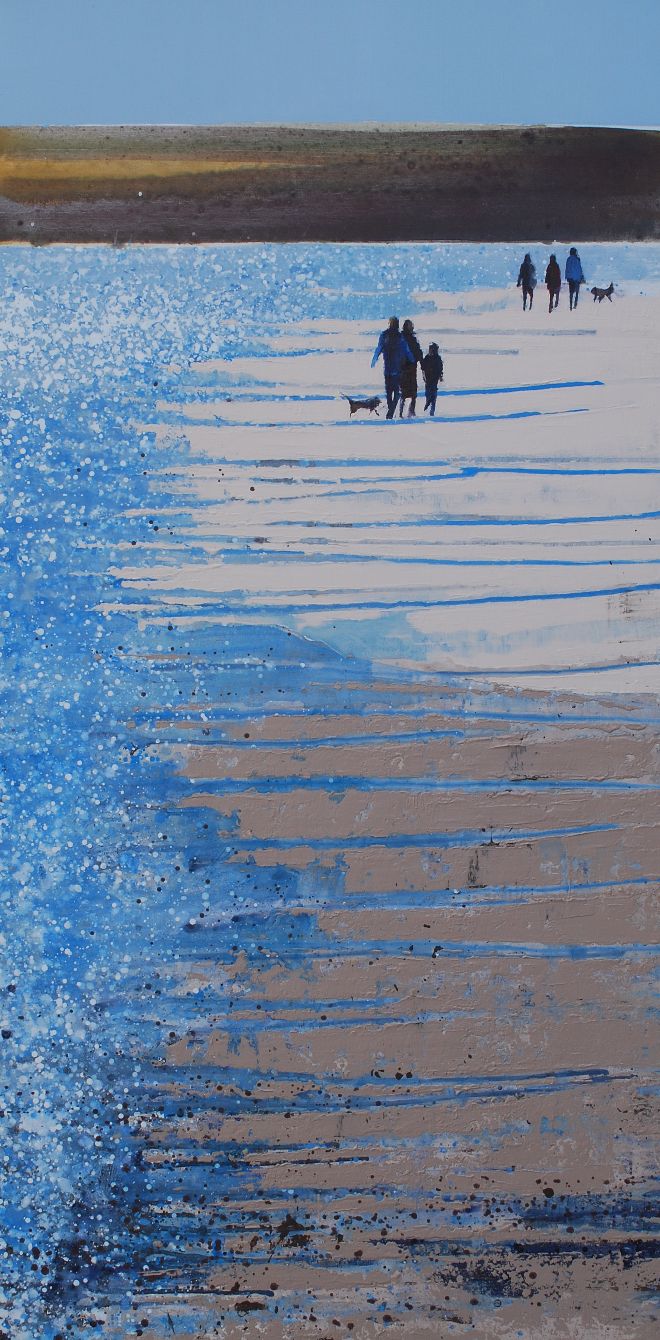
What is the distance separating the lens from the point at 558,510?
112 centimetres

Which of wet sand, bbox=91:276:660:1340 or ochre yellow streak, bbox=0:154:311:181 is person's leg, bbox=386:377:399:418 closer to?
wet sand, bbox=91:276:660:1340

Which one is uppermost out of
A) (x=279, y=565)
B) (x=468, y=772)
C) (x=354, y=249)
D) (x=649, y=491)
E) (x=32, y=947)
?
(x=354, y=249)

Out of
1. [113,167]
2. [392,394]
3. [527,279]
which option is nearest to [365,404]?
[392,394]

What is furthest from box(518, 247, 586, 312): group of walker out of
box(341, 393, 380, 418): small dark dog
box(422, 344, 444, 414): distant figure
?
box(341, 393, 380, 418): small dark dog

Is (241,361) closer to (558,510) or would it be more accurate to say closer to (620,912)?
(558,510)

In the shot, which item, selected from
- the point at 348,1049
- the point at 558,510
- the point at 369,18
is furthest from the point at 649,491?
the point at 348,1049

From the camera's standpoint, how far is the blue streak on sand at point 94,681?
3.56 feet

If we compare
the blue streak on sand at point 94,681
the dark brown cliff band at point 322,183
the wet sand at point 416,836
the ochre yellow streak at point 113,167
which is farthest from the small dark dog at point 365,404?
the ochre yellow streak at point 113,167

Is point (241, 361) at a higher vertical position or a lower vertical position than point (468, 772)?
higher

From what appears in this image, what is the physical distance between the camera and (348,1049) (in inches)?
42.6

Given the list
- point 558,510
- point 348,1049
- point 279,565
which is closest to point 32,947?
point 348,1049

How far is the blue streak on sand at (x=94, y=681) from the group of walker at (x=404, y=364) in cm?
4

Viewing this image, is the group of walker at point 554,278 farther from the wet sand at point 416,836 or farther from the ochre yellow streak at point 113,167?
the ochre yellow streak at point 113,167

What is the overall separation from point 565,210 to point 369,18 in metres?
0.39
